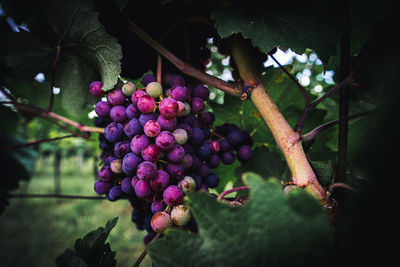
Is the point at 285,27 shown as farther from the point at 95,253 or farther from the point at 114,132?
the point at 95,253

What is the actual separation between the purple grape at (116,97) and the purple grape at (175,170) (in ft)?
0.82

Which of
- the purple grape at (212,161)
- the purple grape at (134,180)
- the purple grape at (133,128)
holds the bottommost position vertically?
the purple grape at (134,180)

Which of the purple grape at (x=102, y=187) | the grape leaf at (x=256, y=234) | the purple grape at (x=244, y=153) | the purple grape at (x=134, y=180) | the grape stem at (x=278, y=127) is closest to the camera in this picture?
the grape leaf at (x=256, y=234)

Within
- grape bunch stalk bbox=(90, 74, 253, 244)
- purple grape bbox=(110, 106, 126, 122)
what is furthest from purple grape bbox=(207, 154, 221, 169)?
purple grape bbox=(110, 106, 126, 122)

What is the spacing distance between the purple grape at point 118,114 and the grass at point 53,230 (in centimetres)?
412

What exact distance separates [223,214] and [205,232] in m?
0.04

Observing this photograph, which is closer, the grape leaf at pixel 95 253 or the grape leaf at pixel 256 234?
the grape leaf at pixel 256 234

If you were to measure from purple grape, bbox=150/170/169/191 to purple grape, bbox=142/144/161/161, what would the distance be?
0.15 ft

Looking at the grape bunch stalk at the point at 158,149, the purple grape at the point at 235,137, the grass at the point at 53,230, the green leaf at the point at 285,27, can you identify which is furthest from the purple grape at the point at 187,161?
the grass at the point at 53,230

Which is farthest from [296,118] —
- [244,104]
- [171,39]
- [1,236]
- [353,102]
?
[1,236]

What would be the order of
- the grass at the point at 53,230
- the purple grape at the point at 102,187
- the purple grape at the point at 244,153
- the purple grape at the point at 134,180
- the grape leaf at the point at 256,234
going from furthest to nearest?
the grass at the point at 53,230 < the purple grape at the point at 244,153 < the purple grape at the point at 102,187 < the purple grape at the point at 134,180 < the grape leaf at the point at 256,234

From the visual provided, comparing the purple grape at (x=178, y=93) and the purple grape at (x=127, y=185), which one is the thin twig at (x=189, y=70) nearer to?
the purple grape at (x=178, y=93)

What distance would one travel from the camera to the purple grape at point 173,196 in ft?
2.17

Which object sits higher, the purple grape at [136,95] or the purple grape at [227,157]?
the purple grape at [136,95]
